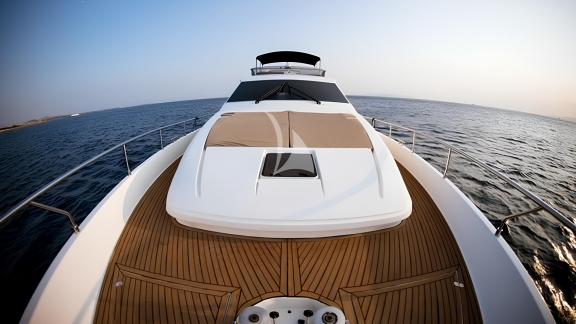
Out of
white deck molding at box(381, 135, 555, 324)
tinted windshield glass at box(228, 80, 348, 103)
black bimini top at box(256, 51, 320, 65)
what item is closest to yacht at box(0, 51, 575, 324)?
white deck molding at box(381, 135, 555, 324)

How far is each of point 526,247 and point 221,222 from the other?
5.93 m

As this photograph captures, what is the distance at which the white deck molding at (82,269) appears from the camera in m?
1.32

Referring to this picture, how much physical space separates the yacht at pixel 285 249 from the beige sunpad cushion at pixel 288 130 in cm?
2

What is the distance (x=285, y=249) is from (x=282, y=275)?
0.88ft

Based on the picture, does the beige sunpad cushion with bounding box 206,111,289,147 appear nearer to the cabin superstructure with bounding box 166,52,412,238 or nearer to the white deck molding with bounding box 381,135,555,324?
the cabin superstructure with bounding box 166,52,412,238

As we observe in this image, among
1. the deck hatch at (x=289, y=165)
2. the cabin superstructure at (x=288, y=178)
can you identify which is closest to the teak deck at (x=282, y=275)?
the cabin superstructure at (x=288, y=178)

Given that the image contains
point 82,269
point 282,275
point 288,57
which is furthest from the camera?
point 288,57

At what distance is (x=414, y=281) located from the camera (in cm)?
178

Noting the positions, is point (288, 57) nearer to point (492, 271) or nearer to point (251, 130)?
point (251, 130)

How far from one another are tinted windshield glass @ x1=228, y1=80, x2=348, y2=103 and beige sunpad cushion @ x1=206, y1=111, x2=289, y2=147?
81 cm

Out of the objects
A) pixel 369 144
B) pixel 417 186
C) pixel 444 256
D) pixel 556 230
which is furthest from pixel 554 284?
pixel 369 144

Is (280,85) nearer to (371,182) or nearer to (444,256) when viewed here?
(371,182)

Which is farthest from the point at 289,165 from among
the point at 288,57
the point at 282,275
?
the point at 288,57

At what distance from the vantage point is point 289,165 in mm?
2301
